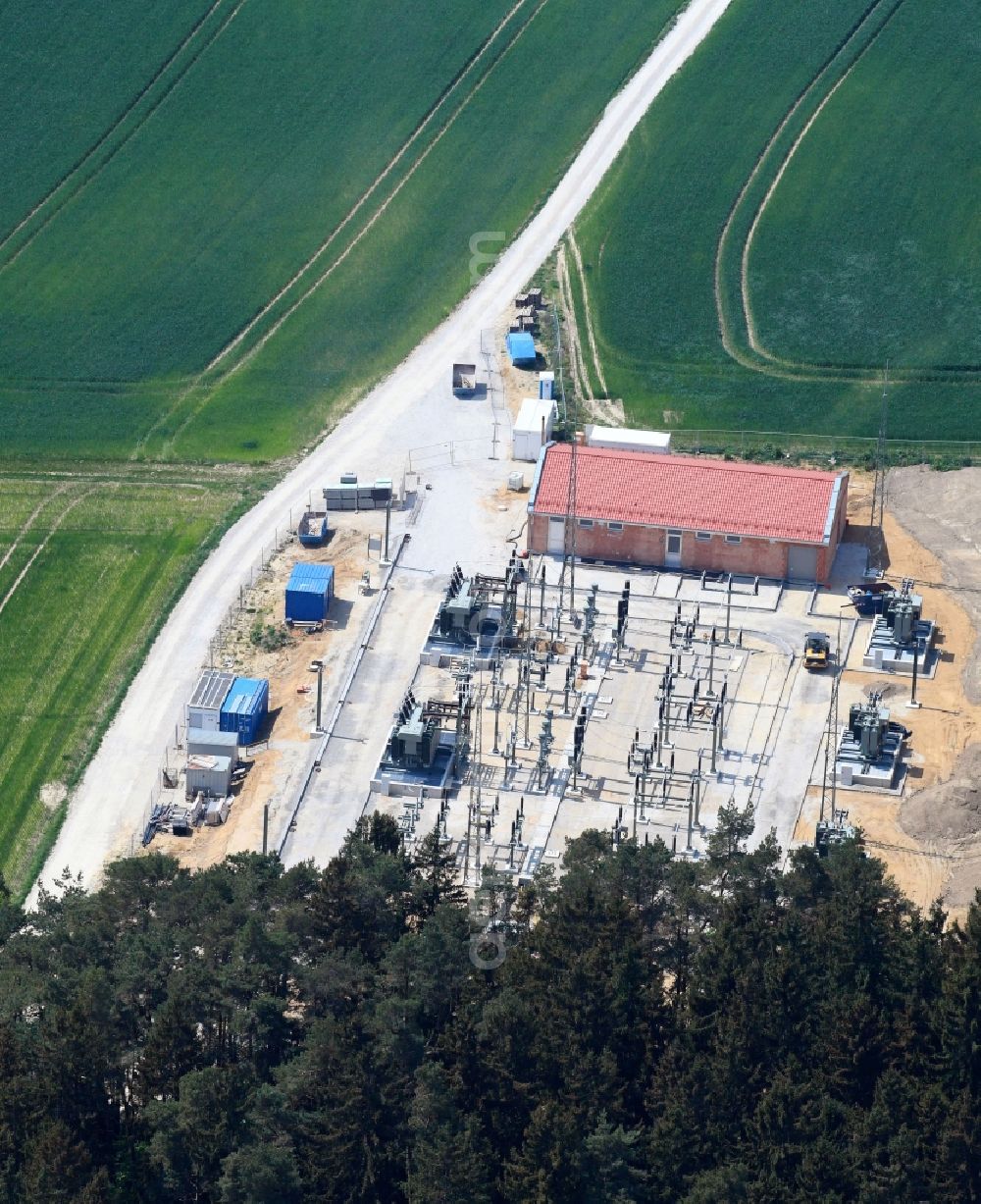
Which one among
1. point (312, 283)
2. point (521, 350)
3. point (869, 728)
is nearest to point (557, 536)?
point (521, 350)

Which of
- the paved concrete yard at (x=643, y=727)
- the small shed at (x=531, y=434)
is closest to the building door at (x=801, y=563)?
the paved concrete yard at (x=643, y=727)

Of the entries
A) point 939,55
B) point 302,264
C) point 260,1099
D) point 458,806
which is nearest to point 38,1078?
point 260,1099

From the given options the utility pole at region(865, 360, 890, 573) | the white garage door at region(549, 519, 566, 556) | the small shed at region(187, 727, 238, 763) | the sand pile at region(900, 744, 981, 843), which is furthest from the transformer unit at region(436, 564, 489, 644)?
the sand pile at region(900, 744, 981, 843)

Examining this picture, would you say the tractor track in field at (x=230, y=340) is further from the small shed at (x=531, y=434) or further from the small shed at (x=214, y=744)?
the small shed at (x=214, y=744)

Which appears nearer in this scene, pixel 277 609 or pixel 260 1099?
pixel 260 1099

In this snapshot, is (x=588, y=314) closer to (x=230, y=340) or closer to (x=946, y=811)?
(x=230, y=340)

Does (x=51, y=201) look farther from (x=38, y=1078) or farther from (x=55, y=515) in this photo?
(x=38, y=1078)

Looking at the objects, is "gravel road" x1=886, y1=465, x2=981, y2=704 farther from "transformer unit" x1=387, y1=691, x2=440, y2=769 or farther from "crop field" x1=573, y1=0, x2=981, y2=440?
"transformer unit" x1=387, y1=691, x2=440, y2=769
